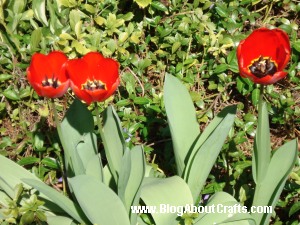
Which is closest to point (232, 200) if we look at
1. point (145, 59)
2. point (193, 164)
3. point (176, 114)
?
point (193, 164)

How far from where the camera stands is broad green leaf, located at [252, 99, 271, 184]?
1.93m

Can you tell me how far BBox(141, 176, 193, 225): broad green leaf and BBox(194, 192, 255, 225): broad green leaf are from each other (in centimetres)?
8

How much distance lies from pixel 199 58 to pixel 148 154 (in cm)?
62

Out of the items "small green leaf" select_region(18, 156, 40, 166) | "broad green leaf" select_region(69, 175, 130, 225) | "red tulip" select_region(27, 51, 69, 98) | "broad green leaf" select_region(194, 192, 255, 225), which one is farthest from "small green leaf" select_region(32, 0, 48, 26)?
"broad green leaf" select_region(194, 192, 255, 225)

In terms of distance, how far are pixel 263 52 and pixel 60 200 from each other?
2.82ft

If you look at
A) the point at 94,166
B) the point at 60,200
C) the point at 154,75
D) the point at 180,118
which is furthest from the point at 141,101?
the point at 60,200

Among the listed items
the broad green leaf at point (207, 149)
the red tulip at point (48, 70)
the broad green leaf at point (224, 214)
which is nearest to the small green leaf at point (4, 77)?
the red tulip at point (48, 70)

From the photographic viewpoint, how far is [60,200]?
2000mm

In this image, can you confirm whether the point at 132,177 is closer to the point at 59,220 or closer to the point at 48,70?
the point at 59,220

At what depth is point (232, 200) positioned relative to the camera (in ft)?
6.87

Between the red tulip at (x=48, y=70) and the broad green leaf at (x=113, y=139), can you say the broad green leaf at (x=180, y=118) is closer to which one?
the broad green leaf at (x=113, y=139)

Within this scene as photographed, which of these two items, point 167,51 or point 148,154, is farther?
point 167,51

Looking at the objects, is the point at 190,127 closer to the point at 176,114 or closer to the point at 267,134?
the point at 176,114

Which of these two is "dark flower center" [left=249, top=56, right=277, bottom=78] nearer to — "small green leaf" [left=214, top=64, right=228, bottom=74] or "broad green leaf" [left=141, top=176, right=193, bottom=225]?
"broad green leaf" [left=141, top=176, right=193, bottom=225]
